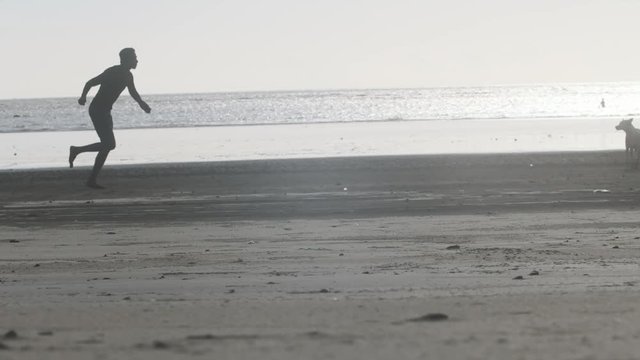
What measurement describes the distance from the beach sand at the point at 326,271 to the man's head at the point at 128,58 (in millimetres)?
1781

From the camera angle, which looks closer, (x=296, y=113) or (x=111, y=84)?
(x=111, y=84)

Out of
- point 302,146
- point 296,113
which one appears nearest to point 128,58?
point 302,146

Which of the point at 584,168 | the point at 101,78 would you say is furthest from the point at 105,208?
the point at 584,168

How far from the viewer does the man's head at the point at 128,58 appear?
13.2 metres

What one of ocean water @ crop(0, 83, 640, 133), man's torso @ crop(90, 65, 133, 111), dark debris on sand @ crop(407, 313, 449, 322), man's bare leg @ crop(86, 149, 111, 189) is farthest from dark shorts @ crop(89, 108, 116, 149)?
ocean water @ crop(0, 83, 640, 133)

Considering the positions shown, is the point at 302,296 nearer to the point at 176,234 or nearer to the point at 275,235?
the point at 275,235

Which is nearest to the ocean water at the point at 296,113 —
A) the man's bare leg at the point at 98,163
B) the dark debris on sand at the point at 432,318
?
the man's bare leg at the point at 98,163

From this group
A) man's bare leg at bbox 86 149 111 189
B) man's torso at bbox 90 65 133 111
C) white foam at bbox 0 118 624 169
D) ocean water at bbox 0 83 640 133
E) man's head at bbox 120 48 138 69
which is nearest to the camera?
man's head at bbox 120 48 138 69

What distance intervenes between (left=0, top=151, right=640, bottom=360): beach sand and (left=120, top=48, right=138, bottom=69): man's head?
5.84ft

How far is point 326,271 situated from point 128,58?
7.31 m

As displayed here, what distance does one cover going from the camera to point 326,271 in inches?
261

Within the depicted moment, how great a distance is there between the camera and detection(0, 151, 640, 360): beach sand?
4.03 metres

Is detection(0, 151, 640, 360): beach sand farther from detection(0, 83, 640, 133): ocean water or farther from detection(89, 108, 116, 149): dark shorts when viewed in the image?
Answer: detection(0, 83, 640, 133): ocean water

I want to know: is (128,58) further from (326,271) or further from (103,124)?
(326,271)
